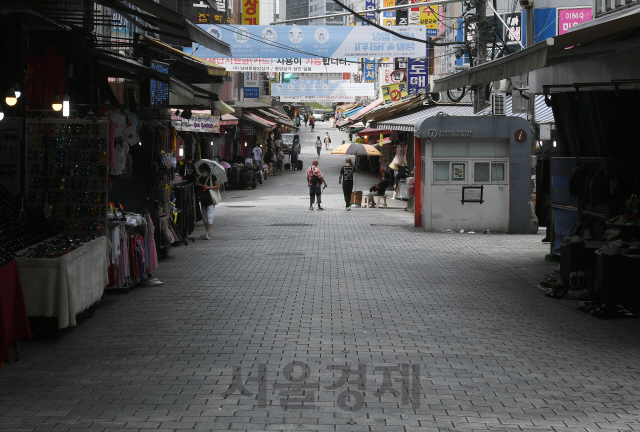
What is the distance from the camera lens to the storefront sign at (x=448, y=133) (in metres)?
19.2

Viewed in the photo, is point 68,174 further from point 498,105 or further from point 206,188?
point 498,105

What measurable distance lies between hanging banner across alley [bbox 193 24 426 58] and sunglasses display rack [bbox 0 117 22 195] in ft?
43.7

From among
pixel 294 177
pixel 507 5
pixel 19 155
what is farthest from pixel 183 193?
pixel 294 177

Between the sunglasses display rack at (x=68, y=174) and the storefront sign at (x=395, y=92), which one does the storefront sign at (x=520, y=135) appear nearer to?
the storefront sign at (x=395, y=92)

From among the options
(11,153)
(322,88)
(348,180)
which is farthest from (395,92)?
(11,153)

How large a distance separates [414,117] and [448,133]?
571 centimetres

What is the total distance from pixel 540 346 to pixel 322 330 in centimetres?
243

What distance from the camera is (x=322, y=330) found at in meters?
8.68

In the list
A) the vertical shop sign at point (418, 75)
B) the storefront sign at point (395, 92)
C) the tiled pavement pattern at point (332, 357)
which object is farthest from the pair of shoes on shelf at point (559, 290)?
the storefront sign at point (395, 92)

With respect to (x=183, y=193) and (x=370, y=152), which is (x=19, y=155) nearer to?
(x=183, y=193)

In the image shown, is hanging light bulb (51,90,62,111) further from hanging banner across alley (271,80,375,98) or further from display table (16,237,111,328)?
hanging banner across alley (271,80,375,98)

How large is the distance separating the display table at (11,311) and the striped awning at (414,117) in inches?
667

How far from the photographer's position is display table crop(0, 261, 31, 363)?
7.02 metres

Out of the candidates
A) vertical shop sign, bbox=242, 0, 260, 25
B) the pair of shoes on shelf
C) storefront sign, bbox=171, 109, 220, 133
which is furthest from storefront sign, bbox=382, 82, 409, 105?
the pair of shoes on shelf
